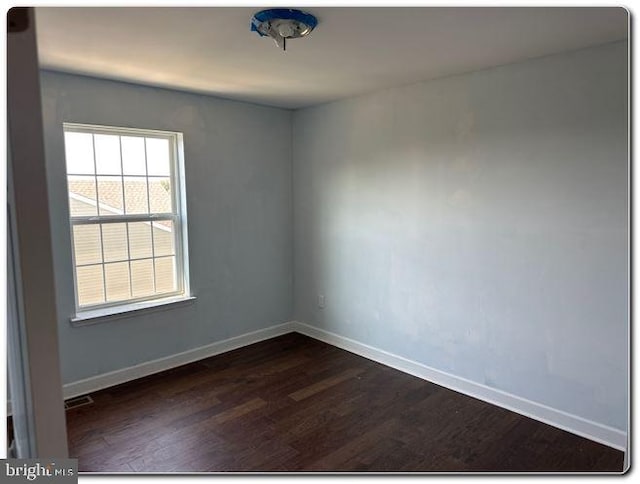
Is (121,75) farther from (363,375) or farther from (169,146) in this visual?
(363,375)

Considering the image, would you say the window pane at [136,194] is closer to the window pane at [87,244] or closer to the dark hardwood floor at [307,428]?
the window pane at [87,244]

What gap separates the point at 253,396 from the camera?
10.3ft

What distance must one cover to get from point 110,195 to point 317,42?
76.2 inches

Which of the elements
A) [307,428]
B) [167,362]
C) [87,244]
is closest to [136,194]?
[87,244]

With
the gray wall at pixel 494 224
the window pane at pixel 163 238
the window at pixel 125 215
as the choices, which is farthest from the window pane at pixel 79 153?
the gray wall at pixel 494 224

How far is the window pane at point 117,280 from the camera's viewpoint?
335 cm

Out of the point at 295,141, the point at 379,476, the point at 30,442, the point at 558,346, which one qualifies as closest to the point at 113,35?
the point at 30,442

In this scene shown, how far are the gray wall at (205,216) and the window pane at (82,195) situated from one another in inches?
4.1

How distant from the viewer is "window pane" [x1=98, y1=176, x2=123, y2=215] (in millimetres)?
3258

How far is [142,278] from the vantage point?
11.6 ft

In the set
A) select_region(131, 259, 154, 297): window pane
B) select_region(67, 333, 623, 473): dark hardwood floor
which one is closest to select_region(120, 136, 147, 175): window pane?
select_region(131, 259, 154, 297): window pane

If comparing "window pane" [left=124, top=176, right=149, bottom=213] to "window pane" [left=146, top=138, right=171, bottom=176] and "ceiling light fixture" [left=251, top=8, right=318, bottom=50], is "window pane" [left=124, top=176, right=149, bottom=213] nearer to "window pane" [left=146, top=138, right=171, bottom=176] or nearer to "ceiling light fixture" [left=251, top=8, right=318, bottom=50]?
"window pane" [left=146, top=138, right=171, bottom=176]

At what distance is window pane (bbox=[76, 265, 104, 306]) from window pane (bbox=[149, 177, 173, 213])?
2.04 ft

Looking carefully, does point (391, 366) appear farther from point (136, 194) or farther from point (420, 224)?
point (136, 194)
